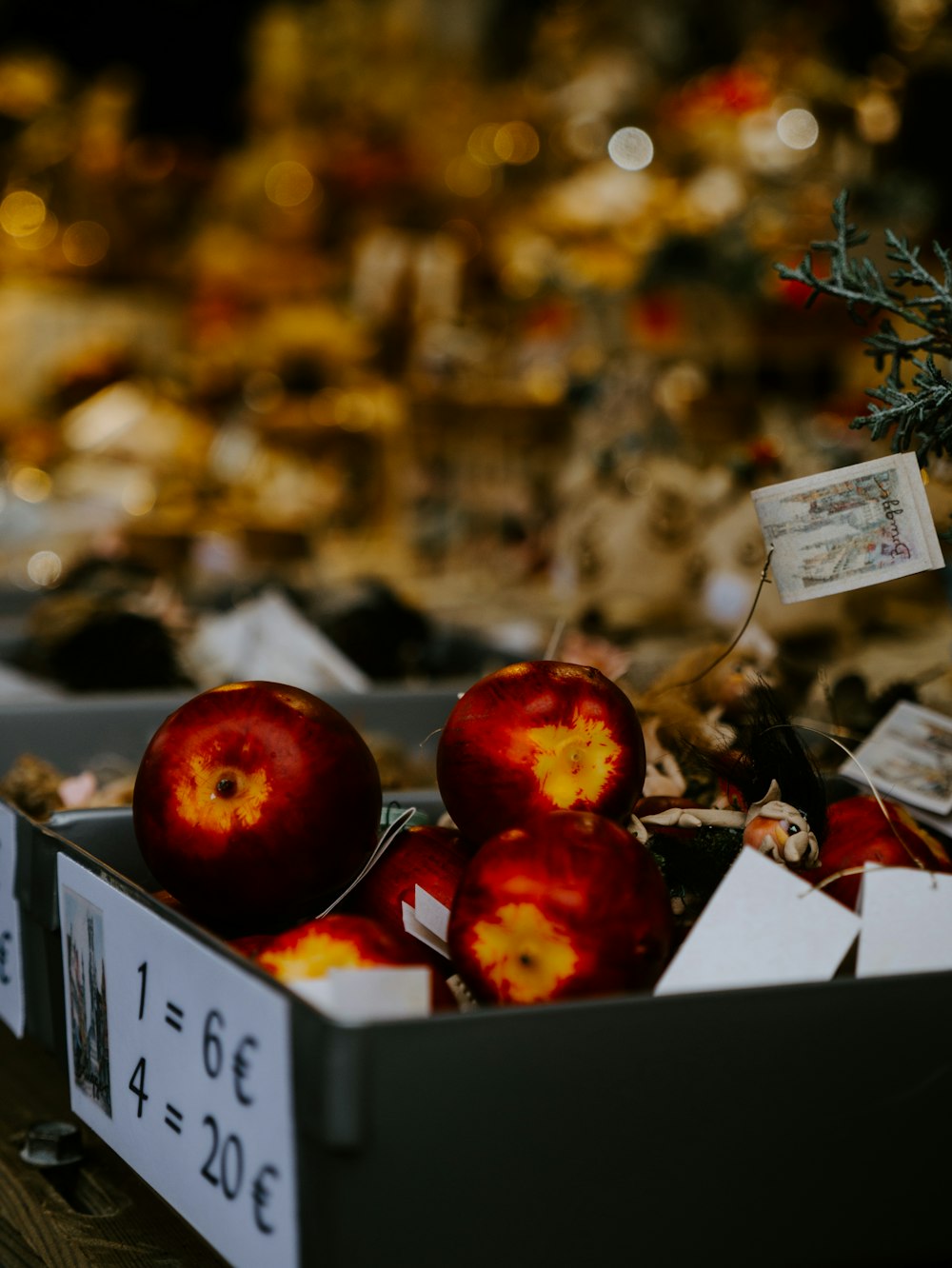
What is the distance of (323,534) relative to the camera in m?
3.66

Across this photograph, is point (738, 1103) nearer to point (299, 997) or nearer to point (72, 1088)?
point (299, 997)

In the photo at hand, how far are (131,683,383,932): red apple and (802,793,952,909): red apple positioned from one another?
0.25 m

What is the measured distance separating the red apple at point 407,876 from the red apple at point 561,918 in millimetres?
106

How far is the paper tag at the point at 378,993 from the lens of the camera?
0.56 metres

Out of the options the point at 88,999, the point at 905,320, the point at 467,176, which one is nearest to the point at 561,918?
the point at 88,999

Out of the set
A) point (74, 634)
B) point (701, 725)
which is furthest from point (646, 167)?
point (701, 725)

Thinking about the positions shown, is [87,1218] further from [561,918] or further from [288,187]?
[288,187]

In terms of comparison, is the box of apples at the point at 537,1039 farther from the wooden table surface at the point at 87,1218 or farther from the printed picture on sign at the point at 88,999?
the wooden table surface at the point at 87,1218

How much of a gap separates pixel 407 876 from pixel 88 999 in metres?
0.18

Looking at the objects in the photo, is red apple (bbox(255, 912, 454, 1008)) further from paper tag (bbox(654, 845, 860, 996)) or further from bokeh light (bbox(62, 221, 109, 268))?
bokeh light (bbox(62, 221, 109, 268))

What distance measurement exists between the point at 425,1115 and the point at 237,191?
4.93m

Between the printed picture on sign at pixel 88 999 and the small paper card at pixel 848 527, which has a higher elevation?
the small paper card at pixel 848 527

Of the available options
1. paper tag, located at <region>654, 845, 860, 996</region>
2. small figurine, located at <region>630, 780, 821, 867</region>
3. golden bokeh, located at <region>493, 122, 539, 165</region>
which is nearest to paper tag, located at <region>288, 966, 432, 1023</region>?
paper tag, located at <region>654, 845, 860, 996</region>

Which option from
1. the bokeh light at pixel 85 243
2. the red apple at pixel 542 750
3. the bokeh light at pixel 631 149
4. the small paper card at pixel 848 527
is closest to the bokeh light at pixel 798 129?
the bokeh light at pixel 631 149
